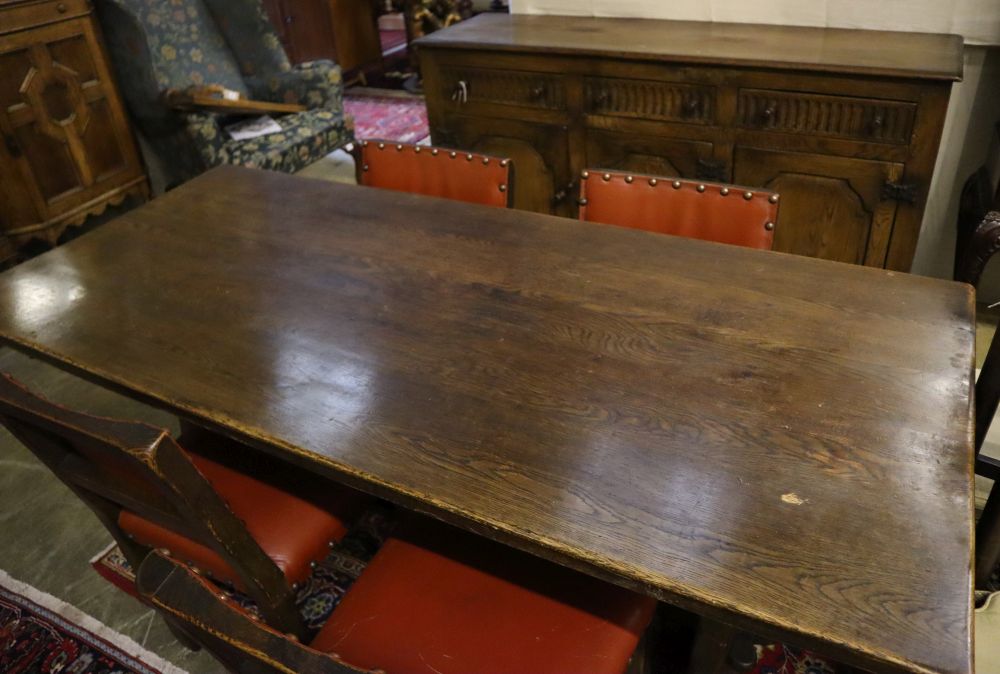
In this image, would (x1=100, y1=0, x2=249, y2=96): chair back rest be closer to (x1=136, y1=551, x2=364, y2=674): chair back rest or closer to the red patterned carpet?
the red patterned carpet

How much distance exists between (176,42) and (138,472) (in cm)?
320

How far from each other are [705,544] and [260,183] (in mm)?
1498

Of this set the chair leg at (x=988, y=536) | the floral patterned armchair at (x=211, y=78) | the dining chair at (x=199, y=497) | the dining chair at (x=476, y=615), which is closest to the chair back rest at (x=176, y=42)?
the floral patterned armchair at (x=211, y=78)

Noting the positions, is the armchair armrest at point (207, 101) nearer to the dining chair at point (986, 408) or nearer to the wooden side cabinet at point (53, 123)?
the wooden side cabinet at point (53, 123)

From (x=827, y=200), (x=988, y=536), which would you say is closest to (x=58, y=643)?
(x=988, y=536)

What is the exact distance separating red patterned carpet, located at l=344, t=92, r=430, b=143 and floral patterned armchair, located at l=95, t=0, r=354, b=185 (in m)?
0.56

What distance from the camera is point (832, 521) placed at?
2.81 ft

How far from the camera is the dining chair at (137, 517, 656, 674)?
1.01 m

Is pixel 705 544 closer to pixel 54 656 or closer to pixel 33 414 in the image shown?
pixel 33 414

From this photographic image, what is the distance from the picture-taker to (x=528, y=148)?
8.36 feet

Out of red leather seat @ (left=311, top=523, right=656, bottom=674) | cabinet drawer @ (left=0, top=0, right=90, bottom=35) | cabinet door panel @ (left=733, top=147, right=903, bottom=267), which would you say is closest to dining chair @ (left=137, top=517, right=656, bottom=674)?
red leather seat @ (left=311, top=523, right=656, bottom=674)

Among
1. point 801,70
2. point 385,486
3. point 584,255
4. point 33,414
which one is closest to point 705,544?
point 385,486

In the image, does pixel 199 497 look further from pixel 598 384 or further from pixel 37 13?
pixel 37 13

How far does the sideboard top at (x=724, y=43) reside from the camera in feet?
6.35
